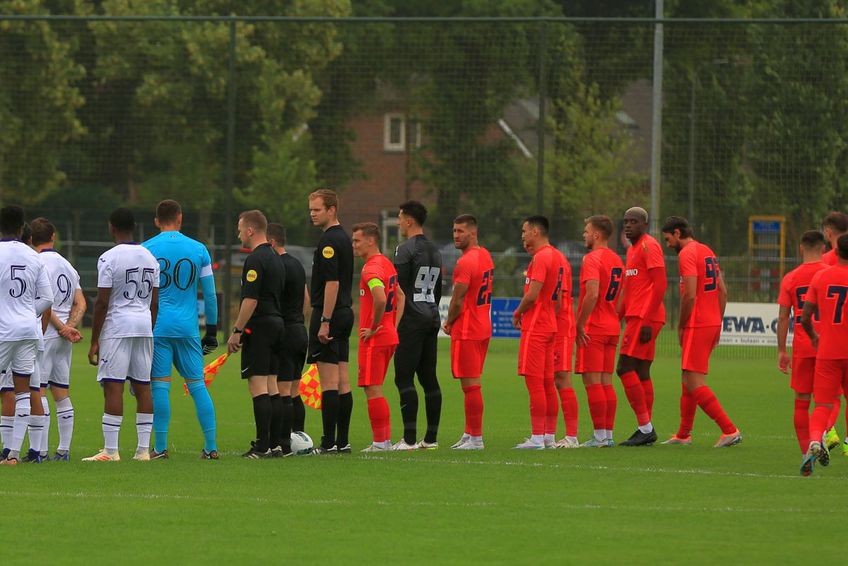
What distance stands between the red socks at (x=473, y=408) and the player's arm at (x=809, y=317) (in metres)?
2.99

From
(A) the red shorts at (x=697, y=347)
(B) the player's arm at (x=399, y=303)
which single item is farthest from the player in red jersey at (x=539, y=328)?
(A) the red shorts at (x=697, y=347)

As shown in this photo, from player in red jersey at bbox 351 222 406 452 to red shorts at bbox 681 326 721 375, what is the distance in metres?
2.72

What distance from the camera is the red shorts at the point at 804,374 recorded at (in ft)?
40.8

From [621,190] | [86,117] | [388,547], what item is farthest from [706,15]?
[388,547]

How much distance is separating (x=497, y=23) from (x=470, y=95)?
1482mm

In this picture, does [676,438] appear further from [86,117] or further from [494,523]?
[86,117]

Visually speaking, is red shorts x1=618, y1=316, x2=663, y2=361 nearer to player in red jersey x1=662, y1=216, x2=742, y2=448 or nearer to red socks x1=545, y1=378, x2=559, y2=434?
player in red jersey x1=662, y1=216, x2=742, y2=448

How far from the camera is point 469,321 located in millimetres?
13461

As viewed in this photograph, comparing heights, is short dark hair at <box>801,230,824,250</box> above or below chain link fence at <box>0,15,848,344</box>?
below

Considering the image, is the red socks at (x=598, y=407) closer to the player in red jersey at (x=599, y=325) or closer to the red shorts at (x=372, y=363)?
the player in red jersey at (x=599, y=325)

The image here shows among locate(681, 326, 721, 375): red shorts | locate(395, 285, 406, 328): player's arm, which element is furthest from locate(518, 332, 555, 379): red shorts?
locate(681, 326, 721, 375): red shorts

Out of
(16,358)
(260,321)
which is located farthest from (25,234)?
(260,321)

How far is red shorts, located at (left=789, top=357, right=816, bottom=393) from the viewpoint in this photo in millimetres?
12430

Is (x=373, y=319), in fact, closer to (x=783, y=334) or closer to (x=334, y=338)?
(x=334, y=338)
